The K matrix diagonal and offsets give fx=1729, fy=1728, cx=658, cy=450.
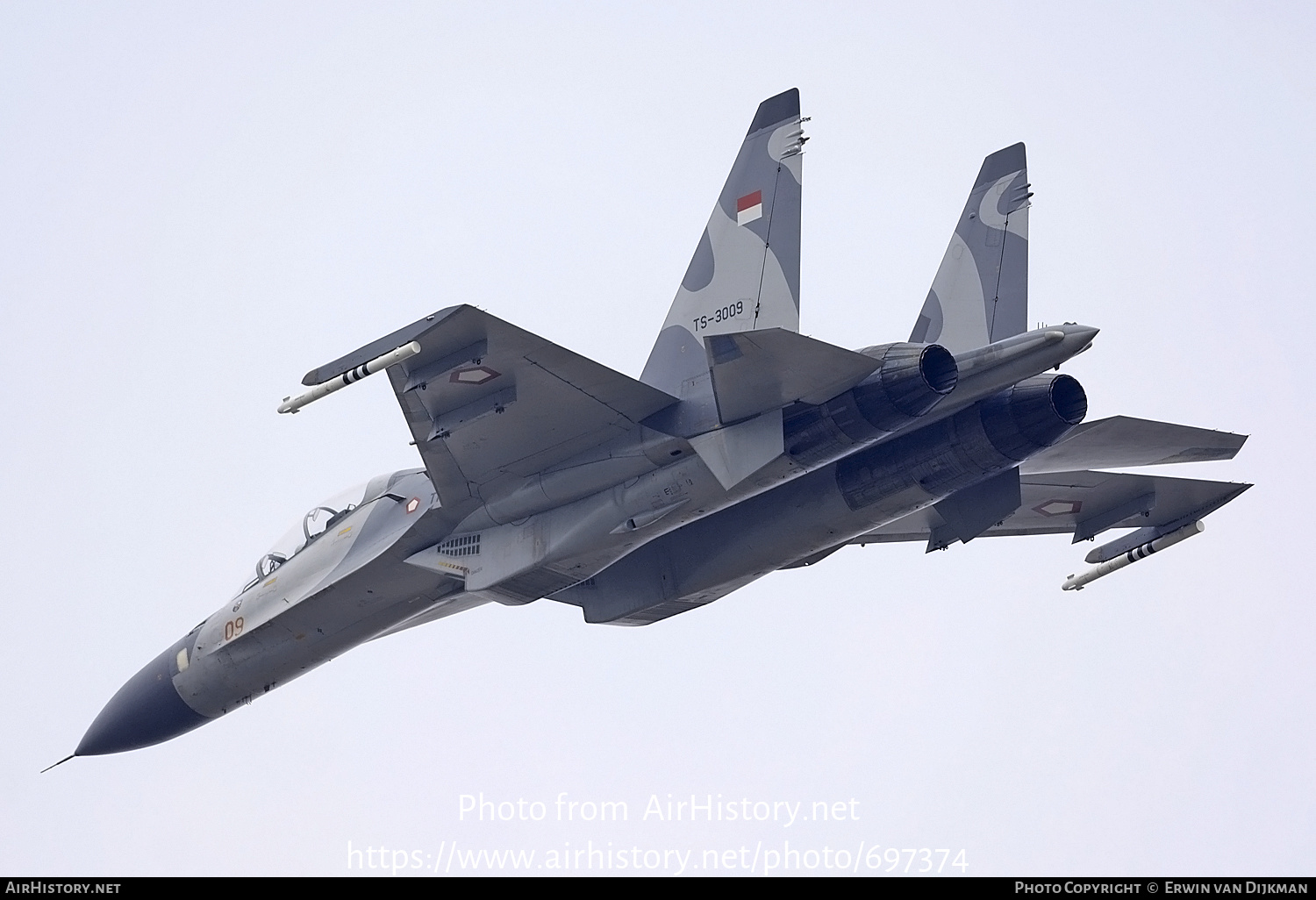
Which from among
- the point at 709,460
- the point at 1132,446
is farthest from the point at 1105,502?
the point at 709,460

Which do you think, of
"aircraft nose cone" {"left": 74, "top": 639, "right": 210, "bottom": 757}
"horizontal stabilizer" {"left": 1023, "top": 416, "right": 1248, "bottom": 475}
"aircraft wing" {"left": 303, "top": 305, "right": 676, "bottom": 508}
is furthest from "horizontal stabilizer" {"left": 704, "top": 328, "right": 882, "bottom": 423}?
"aircraft nose cone" {"left": 74, "top": 639, "right": 210, "bottom": 757}

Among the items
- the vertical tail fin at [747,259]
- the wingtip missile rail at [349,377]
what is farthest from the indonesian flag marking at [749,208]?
the wingtip missile rail at [349,377]

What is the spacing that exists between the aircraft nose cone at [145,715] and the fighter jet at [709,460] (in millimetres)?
36

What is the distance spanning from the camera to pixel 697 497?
18719 mm

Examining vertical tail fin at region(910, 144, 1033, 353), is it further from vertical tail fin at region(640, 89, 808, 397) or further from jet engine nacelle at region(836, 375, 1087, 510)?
vertical tail fin at region(640, 89, 808, 397)

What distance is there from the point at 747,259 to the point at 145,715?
10.5m

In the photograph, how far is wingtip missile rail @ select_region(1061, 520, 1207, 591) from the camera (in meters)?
22.7

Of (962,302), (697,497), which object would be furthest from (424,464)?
(962,302)

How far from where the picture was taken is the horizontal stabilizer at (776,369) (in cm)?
1689

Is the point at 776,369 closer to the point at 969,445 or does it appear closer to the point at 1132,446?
the point at 969,445

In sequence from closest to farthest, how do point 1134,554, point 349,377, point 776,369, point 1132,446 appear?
point 349,377 < point 776,369 < point 1132,446 < point 1134,554

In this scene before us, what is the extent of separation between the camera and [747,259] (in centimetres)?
1892
